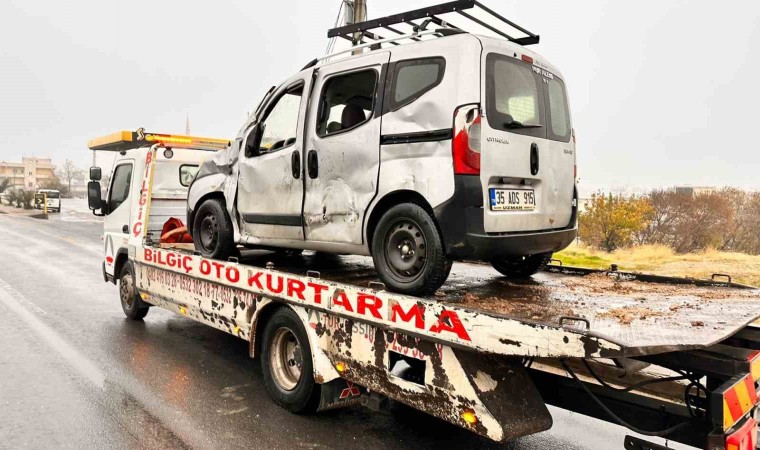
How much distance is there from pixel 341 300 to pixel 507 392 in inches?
50.6

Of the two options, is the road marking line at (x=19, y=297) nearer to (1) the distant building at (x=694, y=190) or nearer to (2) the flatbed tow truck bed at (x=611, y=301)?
(2) the flatbed tow truck bed at (x=611, y=301)

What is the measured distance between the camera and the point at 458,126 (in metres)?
3.67

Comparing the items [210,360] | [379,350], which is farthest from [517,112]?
[210,360]

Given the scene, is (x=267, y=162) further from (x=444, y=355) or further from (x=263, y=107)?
(x=444, y=355)

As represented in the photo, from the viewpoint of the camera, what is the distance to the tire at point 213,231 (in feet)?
18.6

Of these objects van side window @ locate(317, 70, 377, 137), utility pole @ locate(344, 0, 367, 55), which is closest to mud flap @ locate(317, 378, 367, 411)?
van side window @ locate(317, 70, 377, 137)

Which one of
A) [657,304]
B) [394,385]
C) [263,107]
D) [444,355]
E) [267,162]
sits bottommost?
[394,385]

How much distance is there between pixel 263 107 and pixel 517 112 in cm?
253

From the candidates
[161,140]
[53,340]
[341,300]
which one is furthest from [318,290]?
[161,140]

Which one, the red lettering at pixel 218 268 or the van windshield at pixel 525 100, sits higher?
the van windshield at pixel 525 100

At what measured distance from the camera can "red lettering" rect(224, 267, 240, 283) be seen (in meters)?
5.02

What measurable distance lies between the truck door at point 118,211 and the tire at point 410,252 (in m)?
4.82

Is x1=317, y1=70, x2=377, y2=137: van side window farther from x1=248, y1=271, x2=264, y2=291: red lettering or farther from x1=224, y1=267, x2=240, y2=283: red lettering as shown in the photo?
x1=224, y1=267, x2=240, y2=283: red lettering

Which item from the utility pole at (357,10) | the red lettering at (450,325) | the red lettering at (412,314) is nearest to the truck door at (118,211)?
the red lettering at (412,314)
